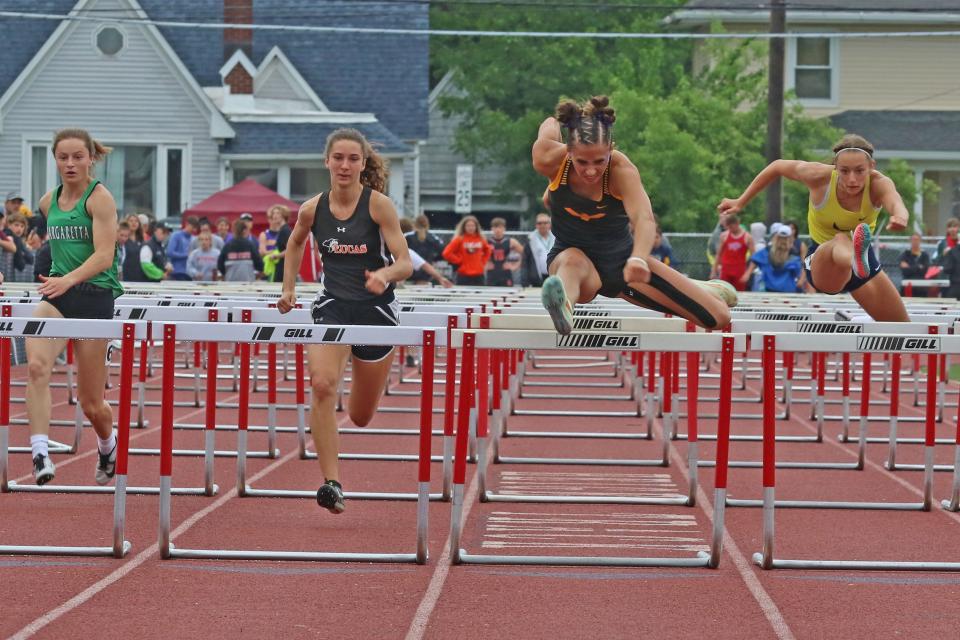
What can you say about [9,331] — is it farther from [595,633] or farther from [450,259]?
[450,259]

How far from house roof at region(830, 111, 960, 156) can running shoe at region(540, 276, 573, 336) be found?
103 ft

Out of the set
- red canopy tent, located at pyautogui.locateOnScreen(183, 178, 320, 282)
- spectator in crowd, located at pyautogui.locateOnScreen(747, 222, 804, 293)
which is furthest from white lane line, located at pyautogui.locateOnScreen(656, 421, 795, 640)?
red canopy tent, located at pyautogui.locateOnScreen(183, 178, 320, 282)

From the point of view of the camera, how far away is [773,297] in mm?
16125

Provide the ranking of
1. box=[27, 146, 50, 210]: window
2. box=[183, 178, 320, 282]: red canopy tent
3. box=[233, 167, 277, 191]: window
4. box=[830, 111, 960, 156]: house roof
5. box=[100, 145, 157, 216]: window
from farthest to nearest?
box=[830, 111, 960, 156]: house roof
box=[233, 167, 277, 191]: window
box=[100, 145, 157, 216]: window
box=[27, 146, 50, 210]: window
box=[183, 178, 320, 282]: red canopy tent

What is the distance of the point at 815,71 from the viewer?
3934 centimetres

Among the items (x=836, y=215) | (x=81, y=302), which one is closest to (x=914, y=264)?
(x=836, y=215)

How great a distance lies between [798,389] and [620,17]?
28.8 metres

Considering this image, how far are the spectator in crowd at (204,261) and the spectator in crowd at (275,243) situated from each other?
2.24 ft

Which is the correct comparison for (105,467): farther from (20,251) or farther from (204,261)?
(204,261)

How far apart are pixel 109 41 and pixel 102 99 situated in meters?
1.28

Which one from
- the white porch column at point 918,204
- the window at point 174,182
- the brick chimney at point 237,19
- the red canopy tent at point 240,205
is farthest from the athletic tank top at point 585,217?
the brick chimney at point 237,19

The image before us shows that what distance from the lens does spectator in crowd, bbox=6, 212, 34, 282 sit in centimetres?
1953

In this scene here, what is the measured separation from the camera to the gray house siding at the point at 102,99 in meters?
35.6

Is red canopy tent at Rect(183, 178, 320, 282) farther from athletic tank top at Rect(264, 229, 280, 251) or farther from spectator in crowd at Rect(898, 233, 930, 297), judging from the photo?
spectator in crowd at Rect(898, 233, 930, 297)
